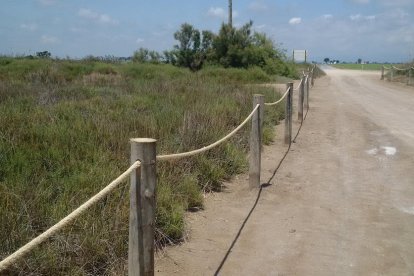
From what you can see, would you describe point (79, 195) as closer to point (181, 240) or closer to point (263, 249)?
point (181, 240)

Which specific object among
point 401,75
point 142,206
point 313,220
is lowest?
point 313,220

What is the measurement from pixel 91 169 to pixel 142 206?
213cm

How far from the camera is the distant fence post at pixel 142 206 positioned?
10.8ft

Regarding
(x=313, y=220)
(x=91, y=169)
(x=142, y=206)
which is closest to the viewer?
(x=142, y=206)

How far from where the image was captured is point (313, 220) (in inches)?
228

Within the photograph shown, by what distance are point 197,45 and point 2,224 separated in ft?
104

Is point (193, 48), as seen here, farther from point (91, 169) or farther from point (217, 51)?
point (91, 169)

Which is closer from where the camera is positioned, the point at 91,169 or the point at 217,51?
the point at 91,169

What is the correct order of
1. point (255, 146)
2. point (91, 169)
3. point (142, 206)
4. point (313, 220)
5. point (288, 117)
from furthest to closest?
1. point (288, 117)
2. point (255, 146)
3. point (313, 220)
4. point (91, 169)
5. point (142, 206)

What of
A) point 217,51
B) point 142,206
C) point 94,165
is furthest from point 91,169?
point 217,51

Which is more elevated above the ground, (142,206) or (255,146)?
(142,206)

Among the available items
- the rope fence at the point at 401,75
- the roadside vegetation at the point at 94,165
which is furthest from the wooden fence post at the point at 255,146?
the rope fence at the point at 401,75

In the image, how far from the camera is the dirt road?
460 cm

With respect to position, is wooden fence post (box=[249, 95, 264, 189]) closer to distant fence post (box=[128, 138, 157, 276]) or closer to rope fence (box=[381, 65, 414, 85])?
distant fence post (box=[128, 138, 157, 276])
